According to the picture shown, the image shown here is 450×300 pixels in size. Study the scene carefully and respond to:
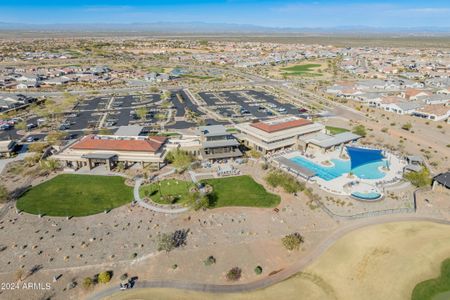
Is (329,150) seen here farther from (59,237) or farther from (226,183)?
(59,237)

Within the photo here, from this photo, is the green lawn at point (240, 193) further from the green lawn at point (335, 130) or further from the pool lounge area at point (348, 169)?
the green lawn at point (335, 130)

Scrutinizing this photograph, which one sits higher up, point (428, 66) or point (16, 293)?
point (428, 66)

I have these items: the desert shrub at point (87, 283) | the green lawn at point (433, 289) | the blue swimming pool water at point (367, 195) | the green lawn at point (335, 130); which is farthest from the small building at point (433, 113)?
the desert shrub at point (87, 283)

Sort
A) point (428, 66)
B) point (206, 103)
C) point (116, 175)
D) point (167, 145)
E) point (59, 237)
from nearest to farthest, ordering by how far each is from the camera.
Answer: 1. point (59, 237)
2. point (116, 175)
3. point (167, 145)
4. point (206, 103)
5. point (428, 66)

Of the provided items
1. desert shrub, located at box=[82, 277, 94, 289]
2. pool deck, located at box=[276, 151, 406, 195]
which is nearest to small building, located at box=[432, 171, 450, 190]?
pool deck, located at box=[276, 151, 406, 195]

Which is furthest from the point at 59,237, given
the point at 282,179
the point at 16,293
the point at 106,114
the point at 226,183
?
the point at 106,114

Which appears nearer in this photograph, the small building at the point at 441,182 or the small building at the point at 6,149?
the small building at the point at 441,182

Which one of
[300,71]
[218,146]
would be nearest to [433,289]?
[218,146]

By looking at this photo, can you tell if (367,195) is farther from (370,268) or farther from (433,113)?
(433,113)
